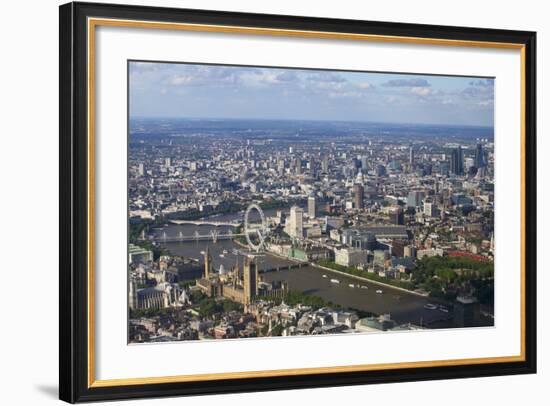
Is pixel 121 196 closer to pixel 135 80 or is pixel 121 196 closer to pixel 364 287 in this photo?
pixel 135 80

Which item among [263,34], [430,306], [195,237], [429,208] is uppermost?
[263,34]

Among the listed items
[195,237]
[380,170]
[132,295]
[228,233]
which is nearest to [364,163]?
[380,170]

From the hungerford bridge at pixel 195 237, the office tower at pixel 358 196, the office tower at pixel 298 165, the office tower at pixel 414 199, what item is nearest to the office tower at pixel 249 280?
the hungerford bridge at pixel 195 237

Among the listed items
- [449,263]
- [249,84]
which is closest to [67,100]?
[249,84]

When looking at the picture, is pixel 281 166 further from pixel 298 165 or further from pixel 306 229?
pixel 306 229

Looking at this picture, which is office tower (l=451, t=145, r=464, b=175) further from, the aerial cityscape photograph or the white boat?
the white boat

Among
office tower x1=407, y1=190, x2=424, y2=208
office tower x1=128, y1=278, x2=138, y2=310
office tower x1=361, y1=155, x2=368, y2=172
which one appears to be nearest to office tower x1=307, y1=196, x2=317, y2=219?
office tower x1=361, y1=155, x2=368, y2=172

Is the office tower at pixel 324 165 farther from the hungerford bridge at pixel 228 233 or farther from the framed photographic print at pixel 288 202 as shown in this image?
the hungerford bridge at pixel 228 233

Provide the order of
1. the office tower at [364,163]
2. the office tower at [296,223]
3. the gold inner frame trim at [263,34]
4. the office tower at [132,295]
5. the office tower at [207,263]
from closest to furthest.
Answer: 1. the gold inner frame trim at [263,34]
2. the office tower at [132,295]
3. the office tower at [207,263]
4. the office tower at [296,223]
5. the office tower at [364,163]

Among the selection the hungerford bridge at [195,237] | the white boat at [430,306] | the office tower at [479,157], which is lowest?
the white boat at [430,306]
